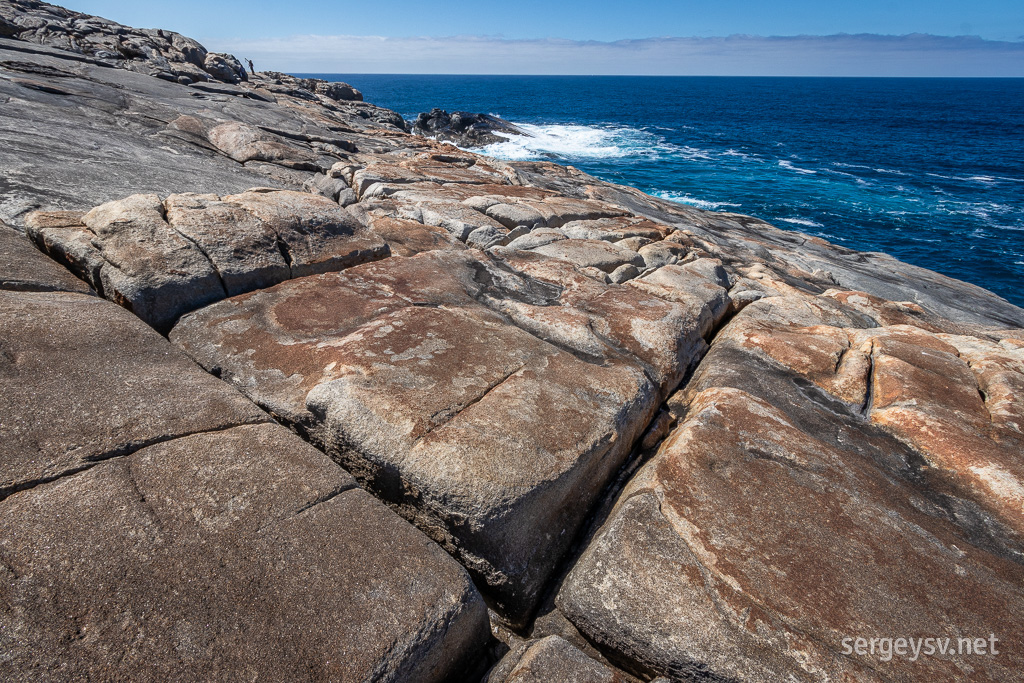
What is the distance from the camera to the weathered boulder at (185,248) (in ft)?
18.3

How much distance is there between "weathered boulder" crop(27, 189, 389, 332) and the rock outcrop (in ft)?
144

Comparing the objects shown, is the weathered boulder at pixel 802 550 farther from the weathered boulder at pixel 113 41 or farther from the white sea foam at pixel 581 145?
the white sea foam at pixel 581 145

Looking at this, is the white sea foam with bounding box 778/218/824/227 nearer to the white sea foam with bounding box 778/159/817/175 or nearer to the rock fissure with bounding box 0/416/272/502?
the white sea foam with bounding box 778/159/817/175

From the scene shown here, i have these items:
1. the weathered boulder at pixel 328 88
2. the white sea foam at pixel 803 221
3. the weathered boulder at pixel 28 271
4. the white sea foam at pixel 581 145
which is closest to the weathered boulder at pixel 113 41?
the weathered boulder at pixel 328 88

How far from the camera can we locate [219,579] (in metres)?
2.93

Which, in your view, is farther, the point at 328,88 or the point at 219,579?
the point at 328,88

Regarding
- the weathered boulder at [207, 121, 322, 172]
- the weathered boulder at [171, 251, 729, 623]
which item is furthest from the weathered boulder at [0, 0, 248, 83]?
the weathered boulder at [171, 251, 729, 623]

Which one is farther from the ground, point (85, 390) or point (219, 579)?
point (85, 390)

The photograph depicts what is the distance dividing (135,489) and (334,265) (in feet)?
14.0

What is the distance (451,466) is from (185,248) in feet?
14.7

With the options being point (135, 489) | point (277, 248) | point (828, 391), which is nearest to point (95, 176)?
point (277, 248)

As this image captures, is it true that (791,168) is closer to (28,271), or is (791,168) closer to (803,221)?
(803,221)

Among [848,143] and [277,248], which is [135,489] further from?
[848,143]

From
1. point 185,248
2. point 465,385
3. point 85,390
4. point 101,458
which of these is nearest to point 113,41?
point 185,248
